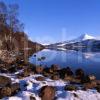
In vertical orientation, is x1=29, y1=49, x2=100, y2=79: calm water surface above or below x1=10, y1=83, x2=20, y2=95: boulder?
above

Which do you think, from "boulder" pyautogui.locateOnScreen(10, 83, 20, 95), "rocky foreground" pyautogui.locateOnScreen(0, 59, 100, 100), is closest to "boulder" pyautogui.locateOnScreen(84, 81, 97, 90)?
"rocky foreground" pyautogui.locateOnScreen(0, 59, 100, 100)

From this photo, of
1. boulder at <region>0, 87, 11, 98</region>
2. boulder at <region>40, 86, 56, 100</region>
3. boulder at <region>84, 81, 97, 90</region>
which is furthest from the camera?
boulder at <region>84, 81, 97, 90</region>

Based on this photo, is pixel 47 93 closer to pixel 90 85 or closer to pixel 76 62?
pixel 90 85

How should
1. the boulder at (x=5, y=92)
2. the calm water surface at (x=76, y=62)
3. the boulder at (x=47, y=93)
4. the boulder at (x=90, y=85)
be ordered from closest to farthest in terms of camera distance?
the boulder at (x=47, y=93), the boulder at (x=5, y=92), the boulder at (x=90, y=85), the calm water surface at (x=76, y=62)

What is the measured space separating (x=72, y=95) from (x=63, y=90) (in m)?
1.68

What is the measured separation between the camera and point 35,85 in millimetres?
23219

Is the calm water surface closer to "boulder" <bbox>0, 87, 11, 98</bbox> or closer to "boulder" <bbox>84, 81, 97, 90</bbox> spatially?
"boulder" <bbox>84, 81, 97, 90</bbox>

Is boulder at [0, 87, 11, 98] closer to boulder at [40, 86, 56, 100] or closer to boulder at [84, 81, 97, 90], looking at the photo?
boulder at [40, 86, 56, 100]

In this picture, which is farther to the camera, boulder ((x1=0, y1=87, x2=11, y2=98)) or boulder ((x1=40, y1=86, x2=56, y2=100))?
boulder ((x1=0, y1=87, x2=11, y2=98))

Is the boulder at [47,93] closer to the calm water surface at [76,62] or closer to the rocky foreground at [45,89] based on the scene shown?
the rocky foreground at [45,89]

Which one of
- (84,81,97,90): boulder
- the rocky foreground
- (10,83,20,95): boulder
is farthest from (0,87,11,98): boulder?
(84,81,97,90): boulder

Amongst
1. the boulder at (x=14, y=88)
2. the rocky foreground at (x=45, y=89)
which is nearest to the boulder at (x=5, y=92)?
the rocky foreground at (x=45, y=89)

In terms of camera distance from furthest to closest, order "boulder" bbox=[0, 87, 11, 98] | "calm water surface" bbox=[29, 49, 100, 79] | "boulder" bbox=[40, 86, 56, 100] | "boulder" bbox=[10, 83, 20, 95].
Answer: "calm water surface" bbox=[29, 49, 100, 79] < "boulder" bbox=[10, 83, 20, 95] < "boulder" bbox=[0, 87, 11, 98] < "boulder" bbox=[40, 86, 56, 100]

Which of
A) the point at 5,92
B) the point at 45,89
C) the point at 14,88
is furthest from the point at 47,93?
the point at 5,92
